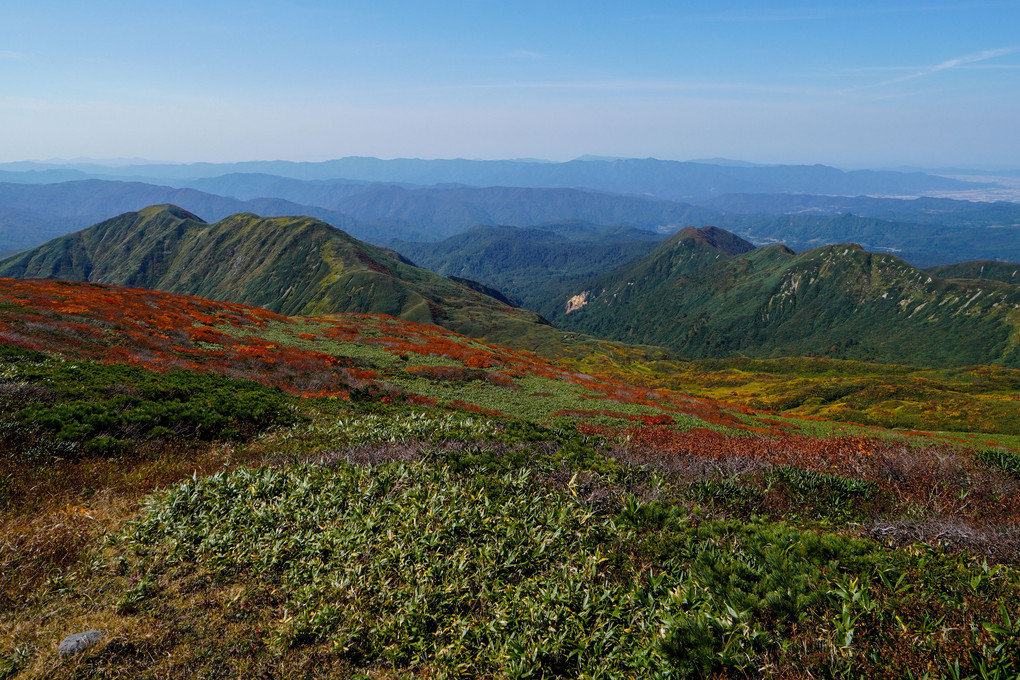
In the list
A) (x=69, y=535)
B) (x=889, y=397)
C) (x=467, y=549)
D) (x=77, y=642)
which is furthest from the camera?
(x=889, y=397)

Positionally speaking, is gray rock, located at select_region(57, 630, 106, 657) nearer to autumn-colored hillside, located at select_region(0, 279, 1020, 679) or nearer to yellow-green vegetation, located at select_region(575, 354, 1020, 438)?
autumn-colored hillside, located at select_region(0, 279, 1020, 679)

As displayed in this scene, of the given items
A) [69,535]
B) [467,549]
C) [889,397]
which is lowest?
[889,397]

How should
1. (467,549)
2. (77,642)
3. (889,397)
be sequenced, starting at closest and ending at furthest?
(77,642), (467,549), (889,397)

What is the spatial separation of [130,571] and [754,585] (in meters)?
11.4

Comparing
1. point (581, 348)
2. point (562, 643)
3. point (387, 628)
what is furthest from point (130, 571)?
point (581, 348)

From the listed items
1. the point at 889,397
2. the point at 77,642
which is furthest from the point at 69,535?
the point at 889,397

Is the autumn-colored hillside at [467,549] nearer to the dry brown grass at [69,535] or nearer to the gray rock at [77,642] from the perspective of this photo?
the dry brown grass at [69,535]

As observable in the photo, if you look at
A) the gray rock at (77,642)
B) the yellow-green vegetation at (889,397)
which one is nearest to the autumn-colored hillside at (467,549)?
the gray rock at (77,642)

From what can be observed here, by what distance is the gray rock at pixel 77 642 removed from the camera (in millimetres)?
6672

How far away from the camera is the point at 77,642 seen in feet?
22.4

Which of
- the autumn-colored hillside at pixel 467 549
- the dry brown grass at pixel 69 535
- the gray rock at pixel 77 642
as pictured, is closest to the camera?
the autumn-colored hillside at pixel 467 549

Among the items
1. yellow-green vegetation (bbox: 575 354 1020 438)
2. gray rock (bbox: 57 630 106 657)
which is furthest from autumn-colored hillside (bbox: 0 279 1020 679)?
yellow-green vegetation (bbox: 575 354 1020 438)

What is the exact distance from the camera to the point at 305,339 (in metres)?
45.7

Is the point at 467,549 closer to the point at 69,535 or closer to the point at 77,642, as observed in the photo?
the point at 77,642
